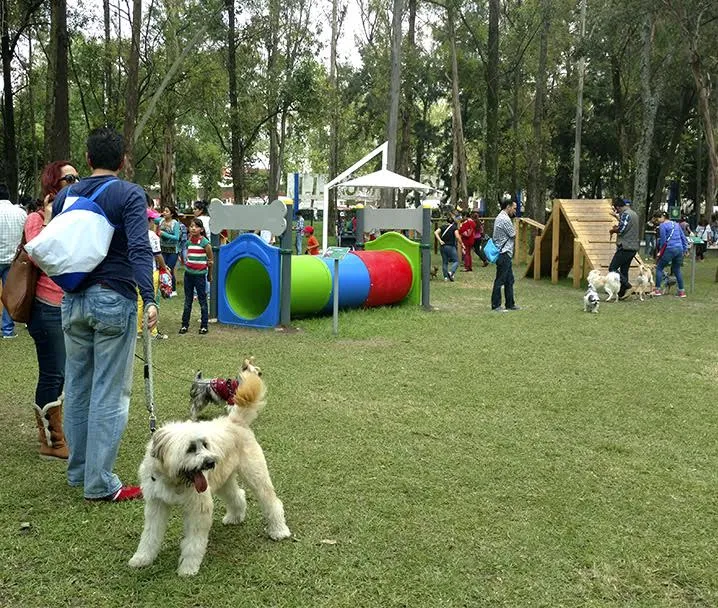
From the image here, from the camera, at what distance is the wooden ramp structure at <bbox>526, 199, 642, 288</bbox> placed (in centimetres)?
1644

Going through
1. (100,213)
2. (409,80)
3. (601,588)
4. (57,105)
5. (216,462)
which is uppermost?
(409,80)

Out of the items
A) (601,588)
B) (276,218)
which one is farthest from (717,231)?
(601,588)

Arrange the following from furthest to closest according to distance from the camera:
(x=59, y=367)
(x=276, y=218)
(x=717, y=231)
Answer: (x=717, y=231), (x=276, y=218), (x=59, y=367)

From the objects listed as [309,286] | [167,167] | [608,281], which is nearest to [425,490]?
[309,286]

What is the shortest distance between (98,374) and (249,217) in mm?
6476

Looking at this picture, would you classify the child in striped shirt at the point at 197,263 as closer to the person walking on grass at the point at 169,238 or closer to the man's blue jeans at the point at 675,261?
the person walking on grass at the point at 169,238

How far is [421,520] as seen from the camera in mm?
4141

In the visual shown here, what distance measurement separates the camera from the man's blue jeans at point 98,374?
3982 millimetres

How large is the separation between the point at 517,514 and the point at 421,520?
0.57 m

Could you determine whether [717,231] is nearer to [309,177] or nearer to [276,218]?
[276,218]

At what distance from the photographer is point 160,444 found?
322 centimetres

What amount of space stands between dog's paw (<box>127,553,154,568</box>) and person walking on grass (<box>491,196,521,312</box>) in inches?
373

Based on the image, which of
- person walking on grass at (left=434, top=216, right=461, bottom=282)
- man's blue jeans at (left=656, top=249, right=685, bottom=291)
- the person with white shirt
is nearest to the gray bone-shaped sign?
the person with white shirt

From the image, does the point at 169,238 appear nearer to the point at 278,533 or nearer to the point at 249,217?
the point at 249,217
